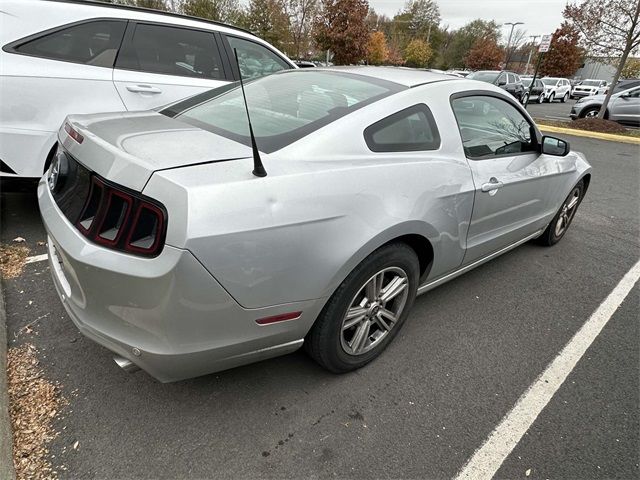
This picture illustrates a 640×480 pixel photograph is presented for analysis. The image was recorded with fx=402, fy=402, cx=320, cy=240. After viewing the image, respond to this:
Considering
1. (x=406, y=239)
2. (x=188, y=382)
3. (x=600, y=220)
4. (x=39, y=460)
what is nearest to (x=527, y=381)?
(x=406, y=239)

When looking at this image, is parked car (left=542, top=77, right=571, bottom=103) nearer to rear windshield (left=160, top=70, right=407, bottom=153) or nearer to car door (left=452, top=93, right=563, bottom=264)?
car door (left=452, top=93, right=563, bottom=264)

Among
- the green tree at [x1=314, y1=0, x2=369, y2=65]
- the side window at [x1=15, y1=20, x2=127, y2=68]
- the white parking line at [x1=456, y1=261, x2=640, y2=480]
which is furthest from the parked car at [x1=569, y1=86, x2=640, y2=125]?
the side window at [x1=15, y1=20, x2=127, y2=68]

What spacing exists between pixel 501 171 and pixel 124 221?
231 cm

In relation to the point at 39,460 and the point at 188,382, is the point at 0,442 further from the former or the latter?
the point at 188,382

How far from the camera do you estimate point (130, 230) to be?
4.76 feet

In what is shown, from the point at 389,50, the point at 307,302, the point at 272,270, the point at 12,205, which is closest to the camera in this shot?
the point at 272,270

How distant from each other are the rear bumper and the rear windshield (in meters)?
0.67

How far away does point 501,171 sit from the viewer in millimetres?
2678

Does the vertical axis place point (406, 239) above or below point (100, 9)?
below

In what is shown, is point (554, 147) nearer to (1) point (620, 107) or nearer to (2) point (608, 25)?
(2) point (608, 25)

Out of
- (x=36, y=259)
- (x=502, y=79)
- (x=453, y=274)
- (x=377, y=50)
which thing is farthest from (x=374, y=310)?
(x=377, y=50)

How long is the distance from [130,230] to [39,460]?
106 centimetres

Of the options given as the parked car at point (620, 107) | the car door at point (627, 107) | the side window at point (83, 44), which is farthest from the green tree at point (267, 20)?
the side window at point (83, 44)

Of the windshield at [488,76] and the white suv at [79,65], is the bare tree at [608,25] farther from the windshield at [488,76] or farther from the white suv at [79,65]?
the white suv at [79,65]
